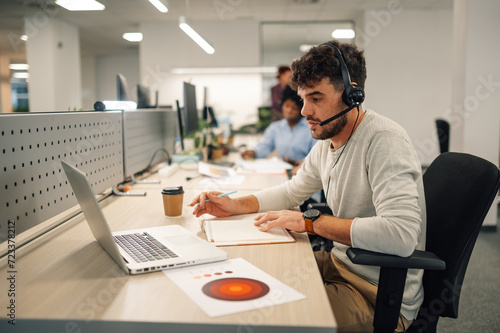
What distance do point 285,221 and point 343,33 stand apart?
7.47 metres

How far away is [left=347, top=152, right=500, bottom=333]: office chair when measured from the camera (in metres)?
1.06

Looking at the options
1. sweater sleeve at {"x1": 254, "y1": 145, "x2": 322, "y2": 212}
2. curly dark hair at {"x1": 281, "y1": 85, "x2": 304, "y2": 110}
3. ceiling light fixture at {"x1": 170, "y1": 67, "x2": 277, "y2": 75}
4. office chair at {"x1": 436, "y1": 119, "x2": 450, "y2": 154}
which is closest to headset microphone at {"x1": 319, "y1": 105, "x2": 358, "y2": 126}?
sweater sleeve at {"x1": 254, "y1": 145, "x2": 322, "y2": 212}

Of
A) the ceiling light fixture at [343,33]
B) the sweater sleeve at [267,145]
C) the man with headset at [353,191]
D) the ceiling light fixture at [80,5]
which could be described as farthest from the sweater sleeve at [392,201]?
the ceiling light fixture at [343,33]

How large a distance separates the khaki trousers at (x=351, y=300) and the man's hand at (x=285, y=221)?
205 mm

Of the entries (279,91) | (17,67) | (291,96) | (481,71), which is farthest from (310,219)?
(17,67)

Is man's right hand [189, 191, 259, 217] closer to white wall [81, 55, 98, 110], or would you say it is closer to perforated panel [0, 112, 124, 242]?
perforated panel [0, 112, 124, 242]

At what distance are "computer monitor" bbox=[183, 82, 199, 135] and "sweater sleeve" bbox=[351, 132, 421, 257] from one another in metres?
1.69

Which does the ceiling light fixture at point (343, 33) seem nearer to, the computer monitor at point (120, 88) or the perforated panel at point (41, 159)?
the computer monitor at point (120, 88)

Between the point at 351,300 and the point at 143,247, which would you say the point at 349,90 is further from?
the point at 143,247

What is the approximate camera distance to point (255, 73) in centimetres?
777

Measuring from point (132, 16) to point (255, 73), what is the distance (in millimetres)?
2365

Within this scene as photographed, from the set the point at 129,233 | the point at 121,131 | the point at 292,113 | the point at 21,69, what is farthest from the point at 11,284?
the point at 21,69

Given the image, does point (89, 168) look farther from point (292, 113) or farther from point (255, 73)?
point (255, 73)

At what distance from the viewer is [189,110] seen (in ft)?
9.21
